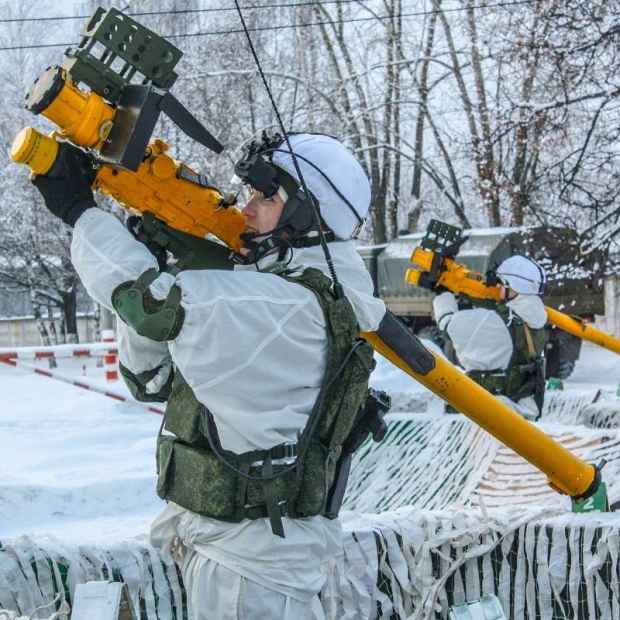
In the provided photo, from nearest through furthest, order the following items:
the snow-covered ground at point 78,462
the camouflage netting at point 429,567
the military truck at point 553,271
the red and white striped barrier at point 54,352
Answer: the camouflage netting at point 429,567, the snow-covered ground at point 78,462, the red and white striped barrier at point 54,352, the military truck at point 553,271

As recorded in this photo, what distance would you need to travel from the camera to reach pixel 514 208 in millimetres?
19094

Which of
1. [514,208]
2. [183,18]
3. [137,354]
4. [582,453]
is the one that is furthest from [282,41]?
[137,354]

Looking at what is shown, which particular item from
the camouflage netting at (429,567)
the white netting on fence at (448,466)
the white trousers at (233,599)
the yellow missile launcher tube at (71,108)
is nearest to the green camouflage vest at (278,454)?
the white trousers at (233,599)

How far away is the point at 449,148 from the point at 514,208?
499 cm

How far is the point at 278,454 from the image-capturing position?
229cm

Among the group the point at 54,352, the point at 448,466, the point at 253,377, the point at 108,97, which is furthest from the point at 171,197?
the point at 54,352

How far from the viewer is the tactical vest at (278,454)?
229 centimetres

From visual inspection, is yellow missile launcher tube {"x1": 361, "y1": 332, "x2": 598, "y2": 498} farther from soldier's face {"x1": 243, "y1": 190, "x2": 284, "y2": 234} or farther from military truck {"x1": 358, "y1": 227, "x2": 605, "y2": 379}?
military truck {"x1": 358, "y1": 227, "x2": 605, "y2": 379}

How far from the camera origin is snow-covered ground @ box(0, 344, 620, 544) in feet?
19.3

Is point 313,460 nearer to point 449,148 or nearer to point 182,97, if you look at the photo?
point 182,97

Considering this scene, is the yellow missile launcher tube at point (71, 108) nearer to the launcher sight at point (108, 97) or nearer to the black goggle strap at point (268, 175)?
the launcher sight at point (108, 97)

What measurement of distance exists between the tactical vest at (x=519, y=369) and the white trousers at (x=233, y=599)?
4423 mm

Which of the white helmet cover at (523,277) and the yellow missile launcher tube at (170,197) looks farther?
the white helmet cover at (523,277)

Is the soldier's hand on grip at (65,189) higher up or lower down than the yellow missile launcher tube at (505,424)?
higher up
